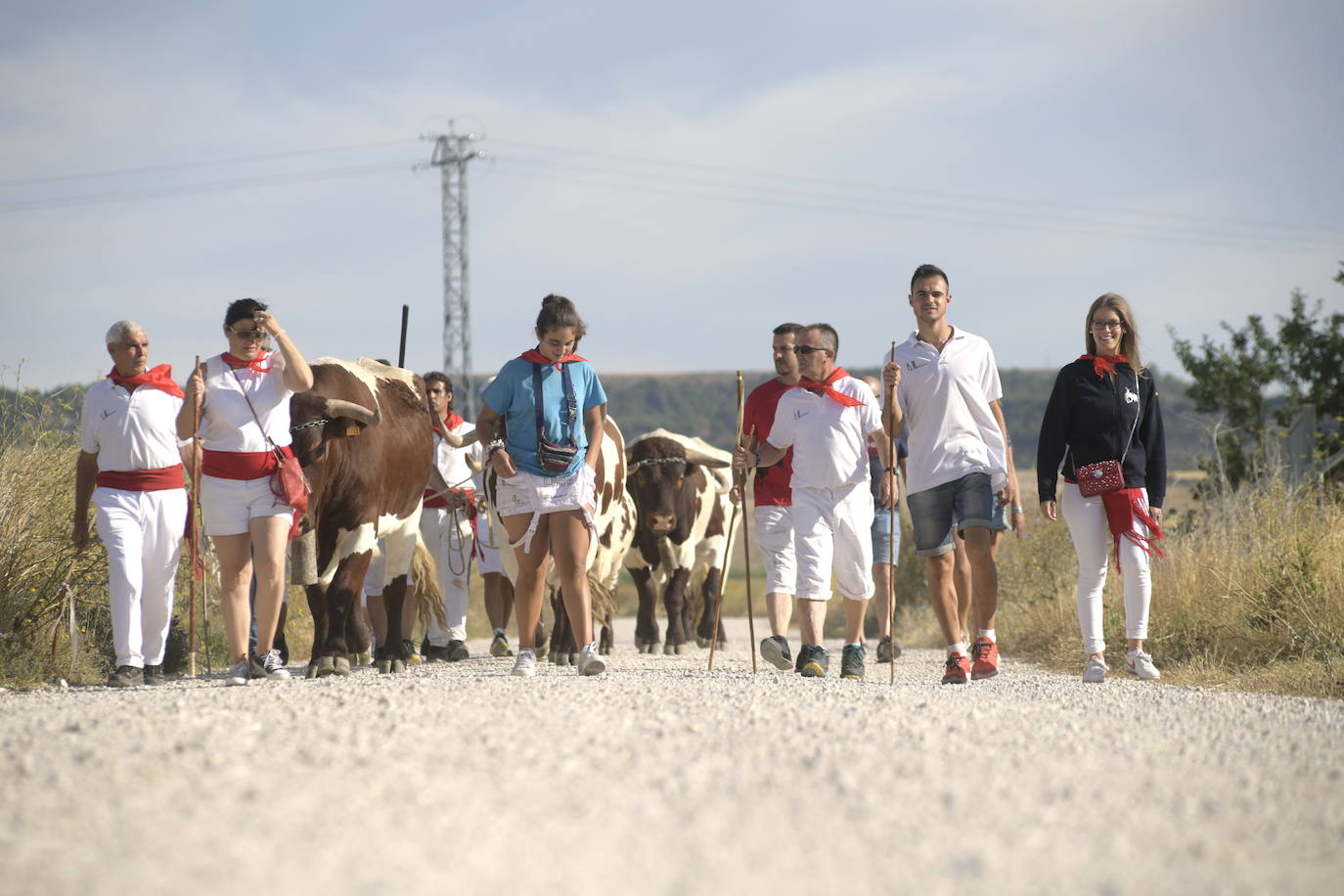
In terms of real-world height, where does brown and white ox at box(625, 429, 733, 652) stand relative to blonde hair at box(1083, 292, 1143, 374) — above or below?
below

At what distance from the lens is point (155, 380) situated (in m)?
8.11

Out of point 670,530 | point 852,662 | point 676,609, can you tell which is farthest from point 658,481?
point 852,662

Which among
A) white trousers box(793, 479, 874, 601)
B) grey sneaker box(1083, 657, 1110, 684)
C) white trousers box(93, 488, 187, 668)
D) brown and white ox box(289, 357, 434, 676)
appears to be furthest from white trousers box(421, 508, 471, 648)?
grey sneaker box(1083, 657, 1110, 684)

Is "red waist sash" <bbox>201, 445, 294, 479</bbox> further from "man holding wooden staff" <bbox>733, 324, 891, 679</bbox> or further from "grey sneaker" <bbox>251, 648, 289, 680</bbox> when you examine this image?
"man holding wooden staff" <bbox>733, 324, 891, 679</bbox>

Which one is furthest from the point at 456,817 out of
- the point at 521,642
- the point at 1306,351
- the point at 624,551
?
the point at 1306,351

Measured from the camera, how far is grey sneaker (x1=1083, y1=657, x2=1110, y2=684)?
299 inches

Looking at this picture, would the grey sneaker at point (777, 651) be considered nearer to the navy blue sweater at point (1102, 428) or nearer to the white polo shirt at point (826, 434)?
the white polo shirt at point (826, 434)

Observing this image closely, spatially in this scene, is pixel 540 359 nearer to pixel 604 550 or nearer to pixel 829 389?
pixel 829 389

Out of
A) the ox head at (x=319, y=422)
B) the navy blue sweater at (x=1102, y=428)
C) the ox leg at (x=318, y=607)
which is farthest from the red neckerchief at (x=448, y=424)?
the navy blue sweater at (x=1102, y=428)

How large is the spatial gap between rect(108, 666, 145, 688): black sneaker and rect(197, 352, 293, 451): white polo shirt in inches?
54.0

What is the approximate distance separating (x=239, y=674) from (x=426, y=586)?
352 cm

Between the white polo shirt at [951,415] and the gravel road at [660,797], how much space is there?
2.07 m

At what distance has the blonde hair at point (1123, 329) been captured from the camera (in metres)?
7.82

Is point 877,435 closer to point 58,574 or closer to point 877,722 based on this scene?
point 877,722
